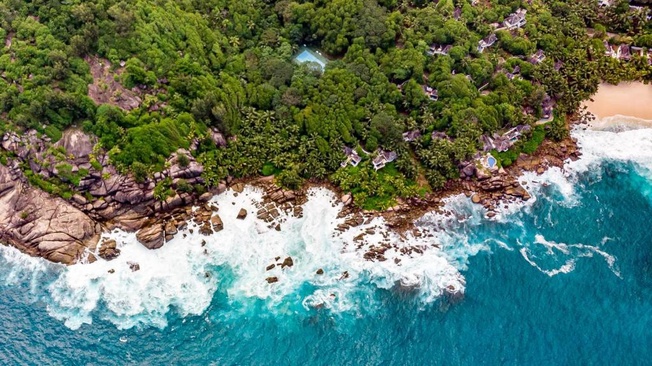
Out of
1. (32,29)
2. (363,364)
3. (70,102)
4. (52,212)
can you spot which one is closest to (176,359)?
(363,364)

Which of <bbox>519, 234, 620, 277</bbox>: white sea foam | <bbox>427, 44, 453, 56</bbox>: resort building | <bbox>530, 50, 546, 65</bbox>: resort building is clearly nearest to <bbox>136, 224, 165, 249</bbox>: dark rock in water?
<bbox>519, 234, 620, 277</bbox>: white sea foam

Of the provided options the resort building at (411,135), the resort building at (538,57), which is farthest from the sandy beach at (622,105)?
the resort building at (411,135)

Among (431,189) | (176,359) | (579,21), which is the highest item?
(579,21)

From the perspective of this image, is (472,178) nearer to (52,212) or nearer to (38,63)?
(52,212)

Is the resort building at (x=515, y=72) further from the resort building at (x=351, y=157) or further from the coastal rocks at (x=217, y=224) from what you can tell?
the coastal rocks at (x=217, y=224)

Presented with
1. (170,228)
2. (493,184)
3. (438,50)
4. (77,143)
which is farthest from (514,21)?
(77,143)

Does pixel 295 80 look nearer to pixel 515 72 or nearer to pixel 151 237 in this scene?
pixel 151 237
